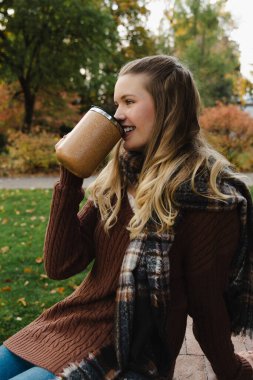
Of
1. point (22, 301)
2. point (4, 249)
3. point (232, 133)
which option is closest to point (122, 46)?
point (232, 133)

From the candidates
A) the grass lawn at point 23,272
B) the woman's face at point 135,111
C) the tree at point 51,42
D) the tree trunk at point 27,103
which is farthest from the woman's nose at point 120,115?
the tree trunk at point 27,103

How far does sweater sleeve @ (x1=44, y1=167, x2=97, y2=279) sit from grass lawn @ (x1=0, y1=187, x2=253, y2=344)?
6.46 feet

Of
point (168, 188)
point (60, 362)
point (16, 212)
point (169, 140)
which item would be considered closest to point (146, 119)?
point (169, 140)

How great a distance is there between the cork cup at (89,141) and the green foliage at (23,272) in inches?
94.0

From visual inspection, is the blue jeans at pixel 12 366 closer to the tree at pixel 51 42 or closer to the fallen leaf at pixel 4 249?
the fallen leaf at pixel 4 249

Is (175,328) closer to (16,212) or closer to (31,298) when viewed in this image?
(31,298)

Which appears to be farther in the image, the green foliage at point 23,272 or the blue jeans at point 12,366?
the green foliage at point 23,272

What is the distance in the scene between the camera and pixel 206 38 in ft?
75.4

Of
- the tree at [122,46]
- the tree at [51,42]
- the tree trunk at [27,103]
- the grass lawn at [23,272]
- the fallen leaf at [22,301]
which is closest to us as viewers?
the grass lawn at [23,272]

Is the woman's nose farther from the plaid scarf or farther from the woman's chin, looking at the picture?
the plaid scarf

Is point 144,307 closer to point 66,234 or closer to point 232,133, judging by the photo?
point 66,234

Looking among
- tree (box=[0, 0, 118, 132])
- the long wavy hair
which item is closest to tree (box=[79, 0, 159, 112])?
tree (box=[0, 0, 118, 132])

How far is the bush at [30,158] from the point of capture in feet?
42.5

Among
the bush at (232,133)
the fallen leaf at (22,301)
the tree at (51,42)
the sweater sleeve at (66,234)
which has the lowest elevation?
the fallen leaf at (22,301)
